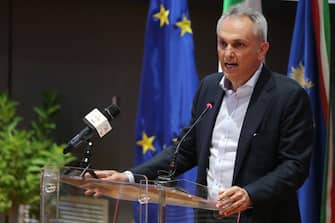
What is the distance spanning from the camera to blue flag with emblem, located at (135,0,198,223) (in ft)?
13.2

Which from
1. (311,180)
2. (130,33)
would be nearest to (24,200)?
(130,33)

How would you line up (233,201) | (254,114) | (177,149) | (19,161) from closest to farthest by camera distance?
(233,201) → (177,149) → (254,114) → (19,161)

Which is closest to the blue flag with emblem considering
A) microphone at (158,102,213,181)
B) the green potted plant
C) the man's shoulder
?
the green potted plant

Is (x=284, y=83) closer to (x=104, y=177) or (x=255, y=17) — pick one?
(x=255, y=17)

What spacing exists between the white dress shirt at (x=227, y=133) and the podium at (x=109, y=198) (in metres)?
0.28

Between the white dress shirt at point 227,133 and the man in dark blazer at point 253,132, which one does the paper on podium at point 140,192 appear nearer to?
the man in dark blazer at point 253,132

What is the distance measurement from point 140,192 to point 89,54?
3245 millimetres

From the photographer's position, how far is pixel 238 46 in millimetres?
2584

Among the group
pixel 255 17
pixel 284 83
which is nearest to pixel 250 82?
pixel 284 83

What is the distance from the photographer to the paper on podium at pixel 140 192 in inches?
84.4

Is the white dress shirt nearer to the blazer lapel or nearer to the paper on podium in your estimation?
the blazer lapel

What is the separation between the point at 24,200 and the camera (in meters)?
4.62

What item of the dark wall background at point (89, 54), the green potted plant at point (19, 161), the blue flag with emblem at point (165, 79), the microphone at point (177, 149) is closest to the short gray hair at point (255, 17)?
the microphone at point (177, 149)

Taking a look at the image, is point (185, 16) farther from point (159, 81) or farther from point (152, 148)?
point (152, 148)
